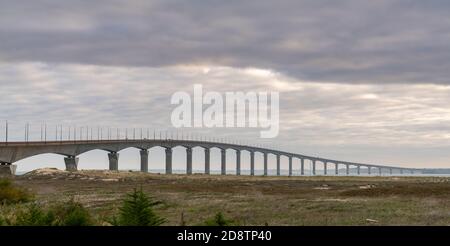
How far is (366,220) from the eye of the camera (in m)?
26.2

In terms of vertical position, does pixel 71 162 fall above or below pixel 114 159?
below

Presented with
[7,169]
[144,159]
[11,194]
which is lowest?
[11,194]

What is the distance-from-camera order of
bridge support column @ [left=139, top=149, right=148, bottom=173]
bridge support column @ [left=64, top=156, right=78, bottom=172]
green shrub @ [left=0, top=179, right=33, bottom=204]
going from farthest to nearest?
bridge support column @ [left=139, top=149, right=148, bottom=173], bridge support column @ [left=64, top=156, right=78, bottom=172], green shrub @ [left=0, top=179, right=33, bottom=204]

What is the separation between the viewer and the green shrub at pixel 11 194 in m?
39.5

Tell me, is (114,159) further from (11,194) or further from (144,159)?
(11,194)

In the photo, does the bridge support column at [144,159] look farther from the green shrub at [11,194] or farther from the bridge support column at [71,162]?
the green shrub at [11,194]

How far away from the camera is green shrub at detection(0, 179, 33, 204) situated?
3947 cm

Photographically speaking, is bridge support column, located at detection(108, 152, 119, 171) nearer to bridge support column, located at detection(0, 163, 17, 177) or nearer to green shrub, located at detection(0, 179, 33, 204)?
bridge support column, located at detection(0, 163, 17, 177)

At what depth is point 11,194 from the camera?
39969mm

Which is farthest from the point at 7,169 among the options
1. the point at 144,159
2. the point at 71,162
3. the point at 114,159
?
the point at 144,159

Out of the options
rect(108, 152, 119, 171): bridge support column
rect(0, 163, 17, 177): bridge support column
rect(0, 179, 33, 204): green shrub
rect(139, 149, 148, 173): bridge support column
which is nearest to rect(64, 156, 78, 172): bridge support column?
rect(108, 152, 119, 171): bridge support column
